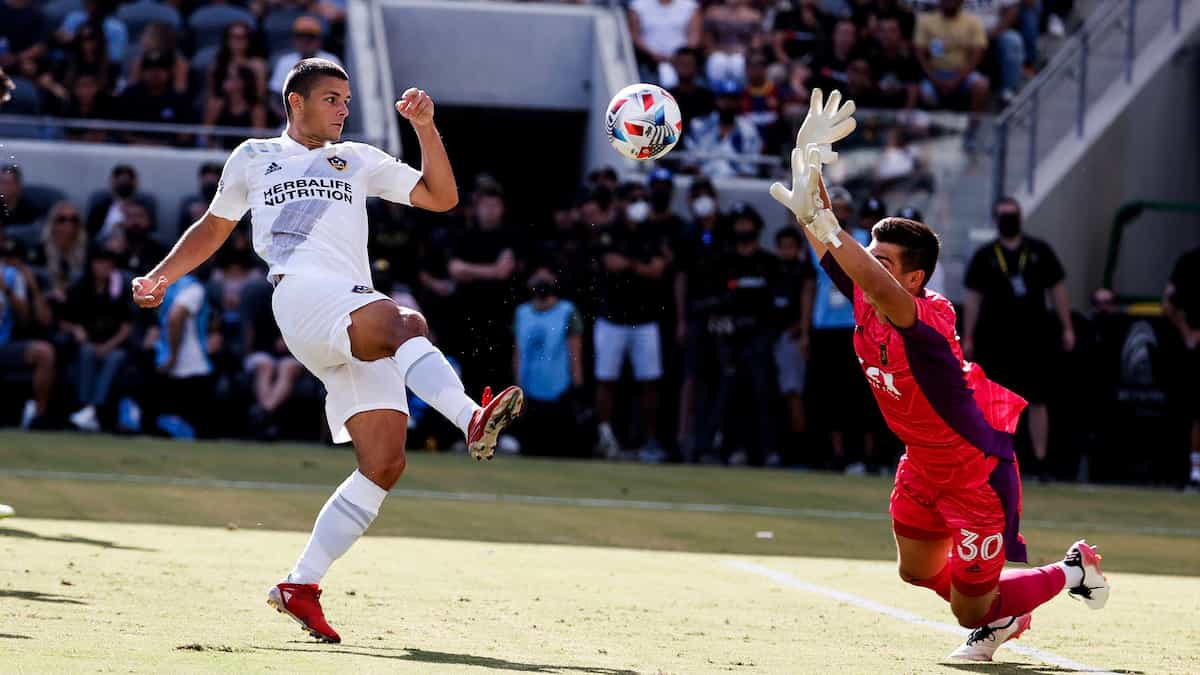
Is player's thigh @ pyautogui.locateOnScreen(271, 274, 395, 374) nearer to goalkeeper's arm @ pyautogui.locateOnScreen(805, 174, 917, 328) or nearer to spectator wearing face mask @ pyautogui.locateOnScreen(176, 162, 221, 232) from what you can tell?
goalkeeper's arm @ pyautogui.locateOnScreen(805, 174, 917, 328)

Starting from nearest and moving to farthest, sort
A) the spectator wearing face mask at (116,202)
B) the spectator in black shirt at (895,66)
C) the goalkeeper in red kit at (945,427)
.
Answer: the goalkeeper in red kit at (945,427) → the spectator wearing face mask at (116,202) → the spectator in black shirt at (895,66)

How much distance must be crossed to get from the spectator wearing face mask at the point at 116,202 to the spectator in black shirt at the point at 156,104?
1.64 meters

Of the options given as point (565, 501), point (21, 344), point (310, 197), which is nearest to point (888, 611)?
point (310, 197)

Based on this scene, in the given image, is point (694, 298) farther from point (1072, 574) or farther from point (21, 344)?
point (1072, 574)

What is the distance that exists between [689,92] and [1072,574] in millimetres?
14208

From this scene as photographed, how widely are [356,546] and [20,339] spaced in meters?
8.87

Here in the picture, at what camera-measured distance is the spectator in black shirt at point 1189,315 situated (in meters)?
18.2

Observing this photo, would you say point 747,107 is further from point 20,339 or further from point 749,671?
point 749,671

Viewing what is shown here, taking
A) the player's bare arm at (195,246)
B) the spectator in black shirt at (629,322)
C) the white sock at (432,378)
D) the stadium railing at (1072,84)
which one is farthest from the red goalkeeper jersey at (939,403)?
the stadium railing at (1072,84)

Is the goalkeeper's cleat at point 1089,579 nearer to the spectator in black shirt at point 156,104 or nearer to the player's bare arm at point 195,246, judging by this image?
the player's bare arm at point 195,246

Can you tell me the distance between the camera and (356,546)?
1066 centimetres

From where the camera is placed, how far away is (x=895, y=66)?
73.3 ft

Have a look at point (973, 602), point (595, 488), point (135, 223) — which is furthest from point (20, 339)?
point (973, 602)

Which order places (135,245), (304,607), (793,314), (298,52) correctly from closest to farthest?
(304,607) → (793,314) → (135,245) → (298,52)
